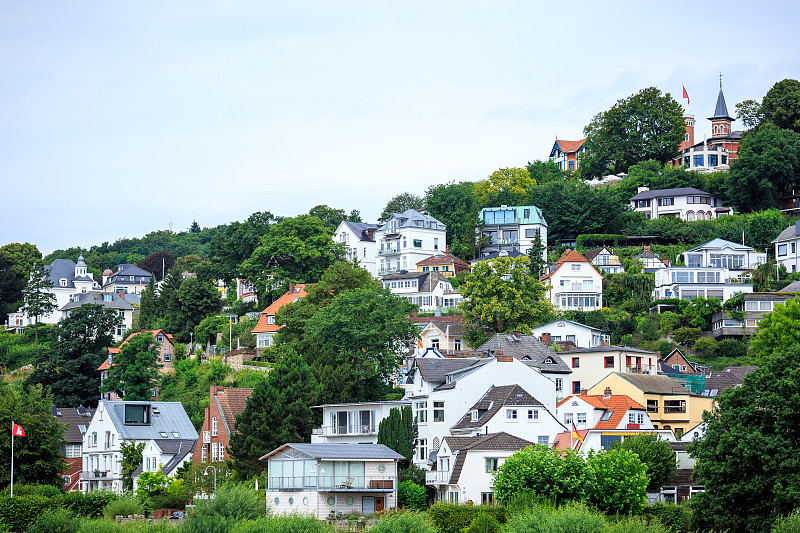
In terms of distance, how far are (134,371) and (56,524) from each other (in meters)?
39.0

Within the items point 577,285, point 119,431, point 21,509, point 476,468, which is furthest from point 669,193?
point 21,509

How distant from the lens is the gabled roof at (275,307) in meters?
101

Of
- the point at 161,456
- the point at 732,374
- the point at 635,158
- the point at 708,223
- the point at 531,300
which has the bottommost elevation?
the point at 161,456

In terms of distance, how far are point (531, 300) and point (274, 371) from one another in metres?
26.0

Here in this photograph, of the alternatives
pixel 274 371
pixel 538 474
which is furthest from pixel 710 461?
pixel 274 371

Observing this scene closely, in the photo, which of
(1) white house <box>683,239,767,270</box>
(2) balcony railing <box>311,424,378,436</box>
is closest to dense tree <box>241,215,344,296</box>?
(1) white house <box>683,239,767,270</box>

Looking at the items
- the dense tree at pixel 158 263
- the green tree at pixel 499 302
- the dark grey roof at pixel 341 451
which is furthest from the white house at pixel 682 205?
the dense tree at pixel 158 263

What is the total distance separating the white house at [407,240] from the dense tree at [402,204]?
14904 millimetres

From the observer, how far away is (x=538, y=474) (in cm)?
5466

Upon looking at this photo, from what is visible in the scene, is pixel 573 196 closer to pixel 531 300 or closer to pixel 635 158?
pixel 635 158

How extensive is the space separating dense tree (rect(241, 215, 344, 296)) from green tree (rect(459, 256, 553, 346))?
91.5 feet

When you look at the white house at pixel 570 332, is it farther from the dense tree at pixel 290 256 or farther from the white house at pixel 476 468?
the dense tree at pixel 290 256

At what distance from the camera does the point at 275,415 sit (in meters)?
66.8

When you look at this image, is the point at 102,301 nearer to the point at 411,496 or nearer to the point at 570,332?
the point at 570,332
